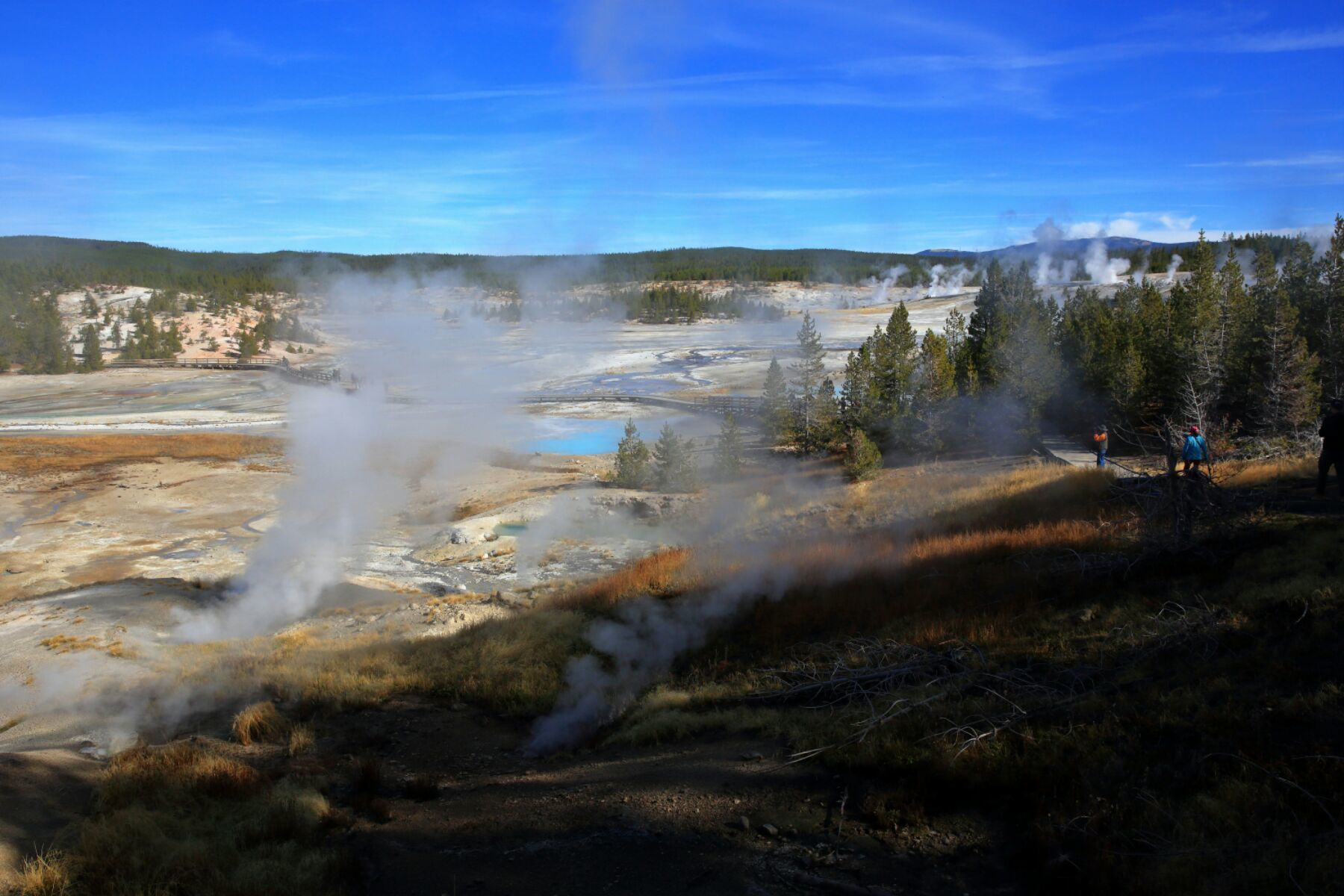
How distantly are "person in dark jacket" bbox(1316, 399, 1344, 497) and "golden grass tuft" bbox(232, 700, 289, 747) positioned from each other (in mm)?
13304

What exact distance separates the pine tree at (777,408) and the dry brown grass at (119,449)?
22231 millimetres

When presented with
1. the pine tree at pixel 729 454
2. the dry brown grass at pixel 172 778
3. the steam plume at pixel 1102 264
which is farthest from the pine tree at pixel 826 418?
the steam plume at pixel 1102 264

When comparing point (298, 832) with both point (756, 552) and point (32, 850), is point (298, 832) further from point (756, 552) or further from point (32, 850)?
point (756, 552)

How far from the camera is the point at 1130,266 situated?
10569cm

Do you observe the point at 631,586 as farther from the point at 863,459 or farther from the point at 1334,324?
the point at 1334,324

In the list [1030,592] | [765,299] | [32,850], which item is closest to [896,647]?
[1030,592]

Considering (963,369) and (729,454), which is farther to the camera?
(963,369)

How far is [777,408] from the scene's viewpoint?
34.1 meters

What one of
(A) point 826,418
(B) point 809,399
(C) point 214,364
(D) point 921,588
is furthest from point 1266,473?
(C) point 214,364

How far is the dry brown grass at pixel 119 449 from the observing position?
3506 cm

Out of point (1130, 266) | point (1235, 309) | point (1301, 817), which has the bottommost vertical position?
point (1301, 817)

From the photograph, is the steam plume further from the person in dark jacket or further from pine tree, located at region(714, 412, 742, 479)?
the person in dark jacket

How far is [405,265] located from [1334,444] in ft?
115

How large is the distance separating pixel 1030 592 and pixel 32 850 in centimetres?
1001
